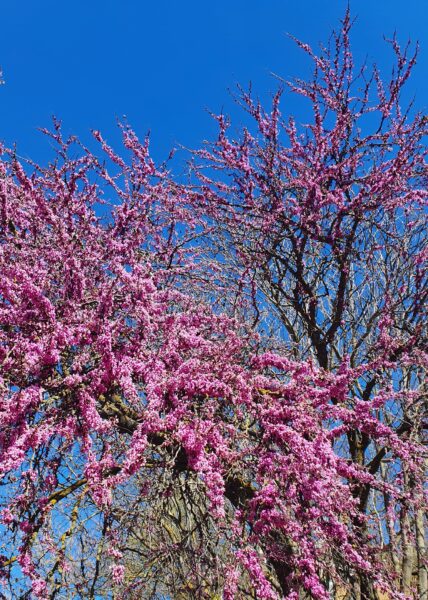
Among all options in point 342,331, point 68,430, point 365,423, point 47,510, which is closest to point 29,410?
point 68,430

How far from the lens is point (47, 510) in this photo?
3486mm

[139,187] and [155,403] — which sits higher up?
[139,187]

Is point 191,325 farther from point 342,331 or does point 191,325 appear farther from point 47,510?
point 342,331

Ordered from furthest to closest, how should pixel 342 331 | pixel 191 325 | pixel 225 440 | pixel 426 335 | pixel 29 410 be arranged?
pixel 342 331 → pixel 426 335 → pixel 191 325 → pixel 225 440 → pixel 29 410

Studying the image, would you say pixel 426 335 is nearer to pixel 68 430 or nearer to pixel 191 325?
pixel 191 325

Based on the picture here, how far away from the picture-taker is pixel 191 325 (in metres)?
4.71

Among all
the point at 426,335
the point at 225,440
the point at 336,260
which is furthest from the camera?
the point at 336,260

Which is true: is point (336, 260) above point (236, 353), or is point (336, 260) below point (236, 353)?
above

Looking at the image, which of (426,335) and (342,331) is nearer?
(426,335)

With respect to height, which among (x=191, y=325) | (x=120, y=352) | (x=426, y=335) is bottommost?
(x=120, y=352)

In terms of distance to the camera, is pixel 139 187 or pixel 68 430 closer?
pixel 68 430

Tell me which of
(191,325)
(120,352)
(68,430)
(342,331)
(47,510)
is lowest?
(47,510)

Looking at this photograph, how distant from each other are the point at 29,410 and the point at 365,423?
2.42 metres

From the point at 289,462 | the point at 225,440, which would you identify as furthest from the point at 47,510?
the point at 289,462
